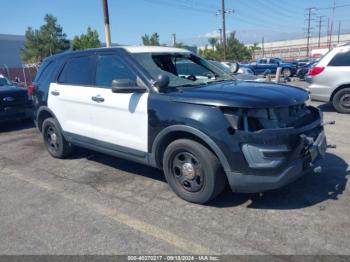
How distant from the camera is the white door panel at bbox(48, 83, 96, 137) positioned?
5016mm

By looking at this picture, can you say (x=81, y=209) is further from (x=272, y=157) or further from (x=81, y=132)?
(x=272, y=157)

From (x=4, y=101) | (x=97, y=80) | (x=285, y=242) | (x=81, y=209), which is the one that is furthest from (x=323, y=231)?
(x=4, y=101)

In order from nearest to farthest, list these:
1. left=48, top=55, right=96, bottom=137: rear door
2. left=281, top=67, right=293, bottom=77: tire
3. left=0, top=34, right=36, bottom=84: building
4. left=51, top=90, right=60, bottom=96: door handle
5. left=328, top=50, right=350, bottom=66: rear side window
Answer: left=48, top=55, right=96, bottom=137: rear door < left=51, top=90, right=60, bottom=96: door handle < left=328, top=50, right=350, bottom=66: rear side window < left=281, top=67, right=293, bottom=77: tire < left=0, top=34, right=36, bottom=84: building

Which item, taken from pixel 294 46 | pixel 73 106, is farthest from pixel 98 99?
pixel 294 46

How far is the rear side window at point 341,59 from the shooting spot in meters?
9.02

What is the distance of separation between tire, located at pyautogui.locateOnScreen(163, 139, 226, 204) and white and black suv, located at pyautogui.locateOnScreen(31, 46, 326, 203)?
0.4 inches

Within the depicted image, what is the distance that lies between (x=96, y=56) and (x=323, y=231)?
12.1 ft

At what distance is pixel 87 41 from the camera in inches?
1720

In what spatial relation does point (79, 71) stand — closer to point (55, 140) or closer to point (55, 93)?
point (55, 93)

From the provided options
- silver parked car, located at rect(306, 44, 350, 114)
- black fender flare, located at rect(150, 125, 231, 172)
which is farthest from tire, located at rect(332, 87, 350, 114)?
black fender flare, located at rect(150, 125, 231, 172)

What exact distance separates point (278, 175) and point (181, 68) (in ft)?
7.65

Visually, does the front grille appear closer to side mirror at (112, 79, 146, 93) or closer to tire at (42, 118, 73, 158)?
side mirror at (112, 79, 146, 93)

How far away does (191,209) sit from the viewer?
12.7 feet

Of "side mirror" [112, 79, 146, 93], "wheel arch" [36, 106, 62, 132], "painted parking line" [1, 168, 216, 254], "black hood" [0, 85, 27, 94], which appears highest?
"side mirror" [112, 79, 146, 93]
